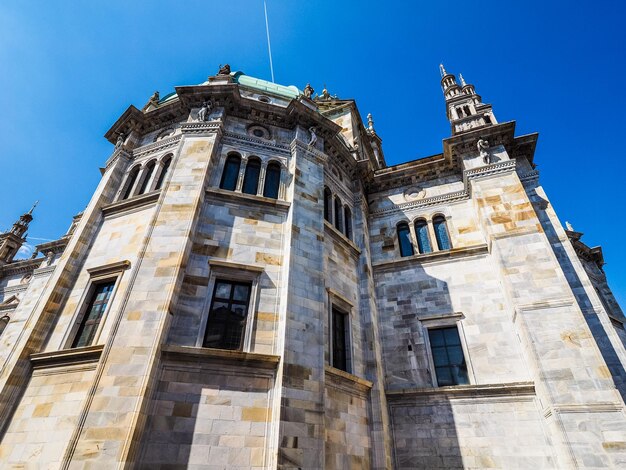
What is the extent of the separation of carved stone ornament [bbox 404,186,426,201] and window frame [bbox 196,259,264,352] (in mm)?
10571

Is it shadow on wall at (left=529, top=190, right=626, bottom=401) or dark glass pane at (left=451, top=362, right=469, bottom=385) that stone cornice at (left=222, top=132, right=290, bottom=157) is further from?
shadow on wall at (left=529, top=190, right=626, bottom=401)

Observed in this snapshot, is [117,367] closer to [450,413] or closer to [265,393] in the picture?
[265,393]

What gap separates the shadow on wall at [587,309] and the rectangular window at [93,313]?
15.9 m

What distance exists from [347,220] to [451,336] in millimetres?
6897

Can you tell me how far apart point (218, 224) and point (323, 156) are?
601 centimetres

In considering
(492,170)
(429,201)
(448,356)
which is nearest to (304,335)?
(448,356)

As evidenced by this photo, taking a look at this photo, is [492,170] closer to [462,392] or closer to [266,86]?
[462,392]

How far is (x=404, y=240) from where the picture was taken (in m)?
17.0

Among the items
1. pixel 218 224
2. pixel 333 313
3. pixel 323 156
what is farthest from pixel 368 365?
pixel 323 156

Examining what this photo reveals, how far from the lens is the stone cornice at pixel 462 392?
11.3 m

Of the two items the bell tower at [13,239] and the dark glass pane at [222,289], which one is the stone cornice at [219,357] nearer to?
the dark glass pane at [222,289]

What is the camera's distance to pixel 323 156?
48.6 feet

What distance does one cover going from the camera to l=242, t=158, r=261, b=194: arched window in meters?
13.1

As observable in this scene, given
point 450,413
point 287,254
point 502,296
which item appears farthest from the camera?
point 502,296
